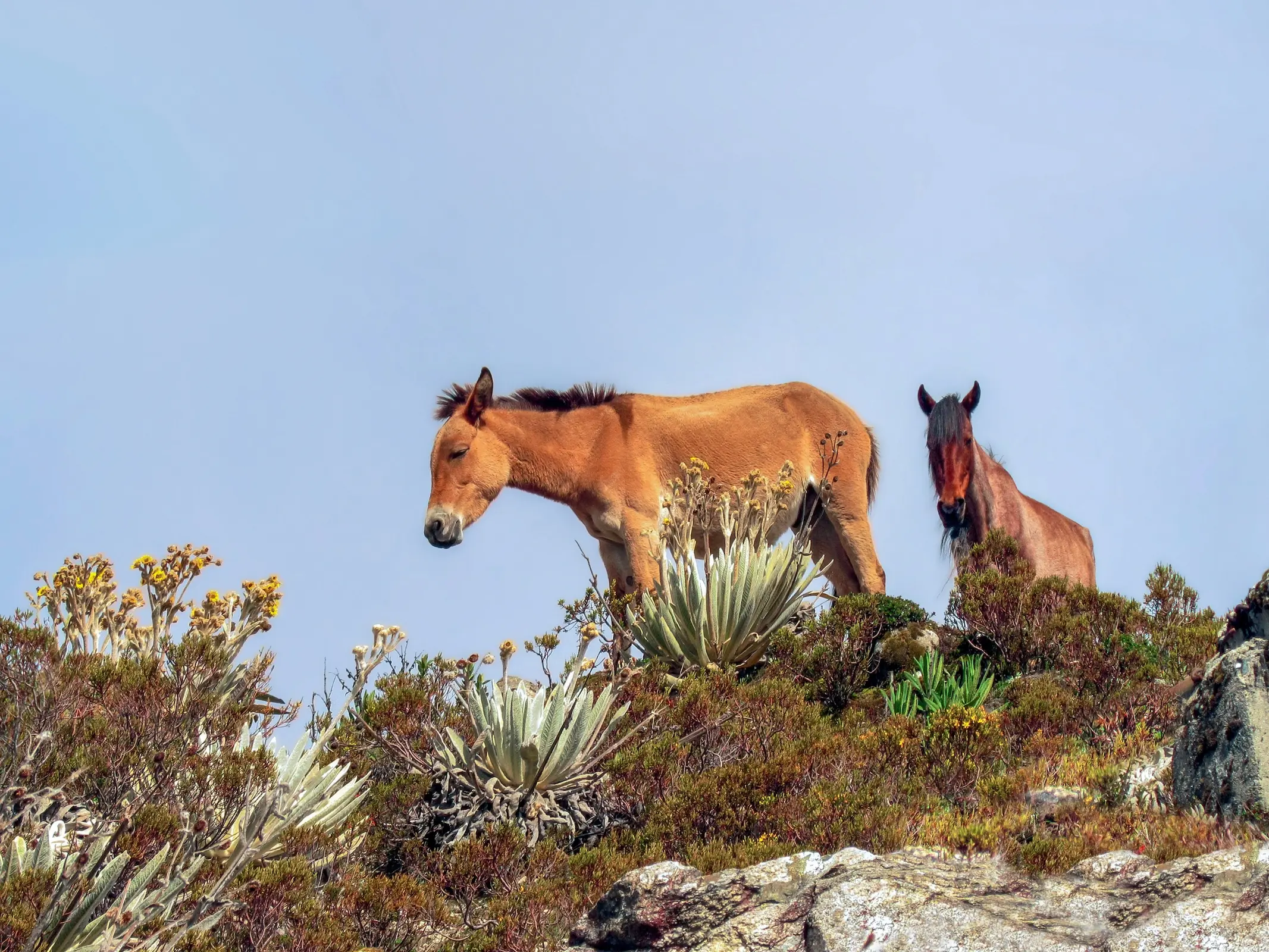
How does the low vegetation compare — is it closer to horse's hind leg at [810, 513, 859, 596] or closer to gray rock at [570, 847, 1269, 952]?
gray rock at [570, 847, 1269, 952]

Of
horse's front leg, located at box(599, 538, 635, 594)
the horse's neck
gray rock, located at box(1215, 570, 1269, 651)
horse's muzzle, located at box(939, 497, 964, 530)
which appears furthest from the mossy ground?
the horse's neck

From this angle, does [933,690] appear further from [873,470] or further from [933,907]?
[873,470]

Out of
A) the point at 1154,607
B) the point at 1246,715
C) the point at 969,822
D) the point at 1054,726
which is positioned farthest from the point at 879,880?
the point at 1154,607

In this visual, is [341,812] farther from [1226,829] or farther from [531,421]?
[531,421]

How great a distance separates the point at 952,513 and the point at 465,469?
4280 millimetres

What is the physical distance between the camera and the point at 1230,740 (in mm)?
6066

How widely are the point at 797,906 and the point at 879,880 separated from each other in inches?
13.9

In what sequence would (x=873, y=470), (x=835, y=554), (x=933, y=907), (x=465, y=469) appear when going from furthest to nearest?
(x=873, y=470) → (x=835, y=554) → (x=465, y=469) → (x=933, y=907)

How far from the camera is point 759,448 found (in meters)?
13.1

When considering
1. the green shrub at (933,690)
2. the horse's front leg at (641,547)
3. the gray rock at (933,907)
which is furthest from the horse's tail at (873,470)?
the gray rock at (933,907)

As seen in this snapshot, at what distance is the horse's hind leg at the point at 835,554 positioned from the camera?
1320 centimetres

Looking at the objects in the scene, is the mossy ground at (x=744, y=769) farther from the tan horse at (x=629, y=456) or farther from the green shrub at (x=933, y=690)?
the tan horse at (x=629, y=456)

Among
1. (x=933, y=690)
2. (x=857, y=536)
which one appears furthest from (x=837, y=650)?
(x=857, y=536)

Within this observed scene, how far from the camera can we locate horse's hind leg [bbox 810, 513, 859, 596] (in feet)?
43.3
